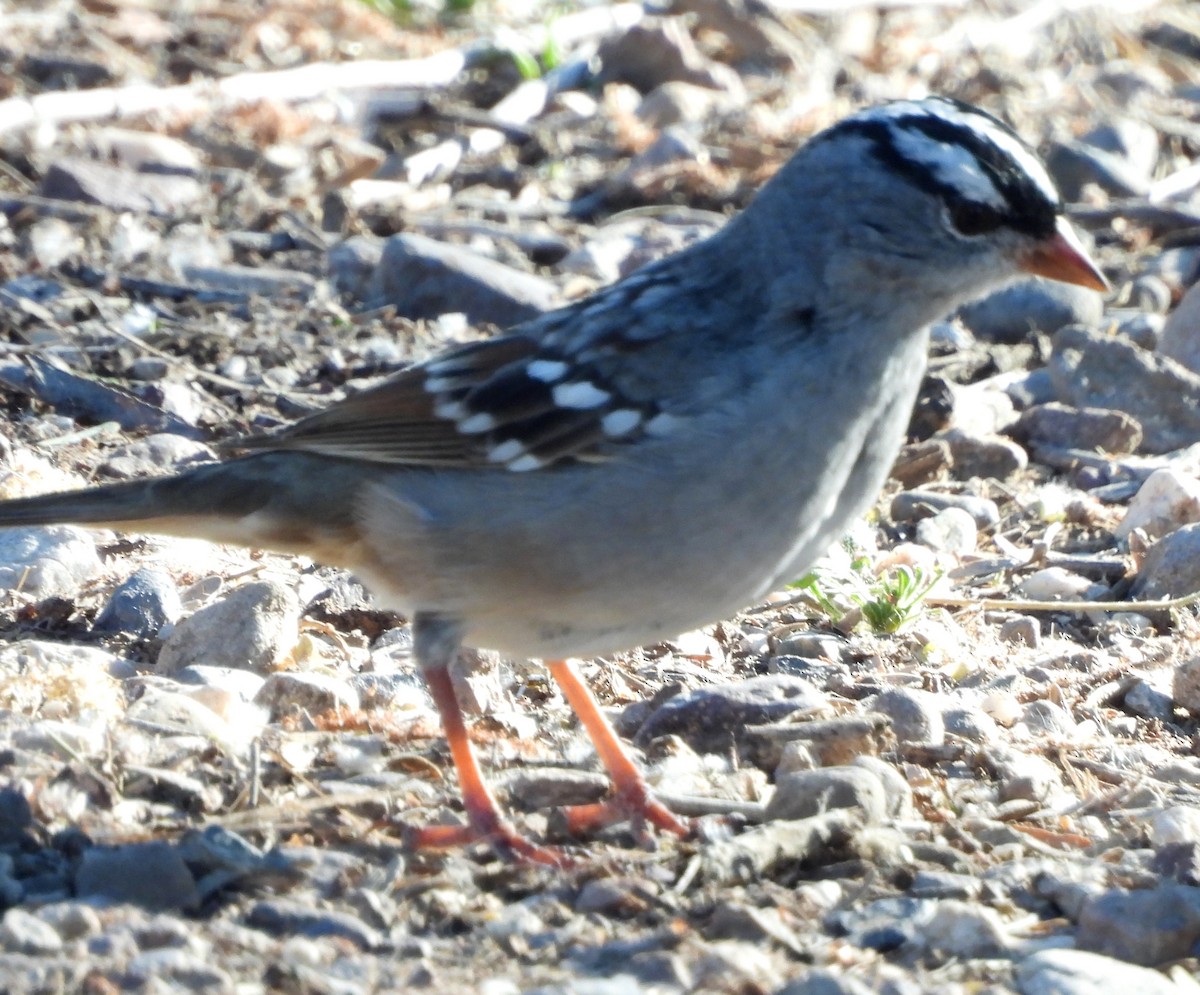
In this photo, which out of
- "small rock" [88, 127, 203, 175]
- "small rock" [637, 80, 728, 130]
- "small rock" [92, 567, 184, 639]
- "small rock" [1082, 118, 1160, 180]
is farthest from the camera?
"small rock" [637, 80, 728, 130]

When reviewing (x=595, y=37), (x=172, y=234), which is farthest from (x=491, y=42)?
(x=172, y=234)

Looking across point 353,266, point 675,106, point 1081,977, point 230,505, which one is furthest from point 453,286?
point 1081,977

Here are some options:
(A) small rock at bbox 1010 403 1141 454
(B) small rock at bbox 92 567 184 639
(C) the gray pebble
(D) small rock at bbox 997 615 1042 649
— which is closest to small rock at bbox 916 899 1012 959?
(D) small rock at bbox 997 615 1042 649

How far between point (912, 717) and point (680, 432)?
3.40 feet

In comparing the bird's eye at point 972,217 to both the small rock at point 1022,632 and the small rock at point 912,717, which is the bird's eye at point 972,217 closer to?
the small rock at point 912,717

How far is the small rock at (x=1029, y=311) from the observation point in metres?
7.74

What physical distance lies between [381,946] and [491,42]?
7.37 meters

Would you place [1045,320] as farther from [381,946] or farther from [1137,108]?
[381,946]

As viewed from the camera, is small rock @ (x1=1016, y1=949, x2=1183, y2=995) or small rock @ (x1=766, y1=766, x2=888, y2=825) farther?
small rock @ (x1=766, y1=766, x2=888, y2=825)

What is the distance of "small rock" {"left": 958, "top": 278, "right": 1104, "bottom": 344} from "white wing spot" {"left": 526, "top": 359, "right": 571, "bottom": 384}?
12.1ft

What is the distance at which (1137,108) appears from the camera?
10.5 meters

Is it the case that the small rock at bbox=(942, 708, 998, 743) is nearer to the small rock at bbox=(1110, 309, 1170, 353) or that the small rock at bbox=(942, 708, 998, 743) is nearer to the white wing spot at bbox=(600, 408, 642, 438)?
the white wing spot at bbox=(600, 408, 642, 438)

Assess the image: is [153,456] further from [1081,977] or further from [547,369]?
[1081,977]

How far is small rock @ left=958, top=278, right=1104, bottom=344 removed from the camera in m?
7.74
